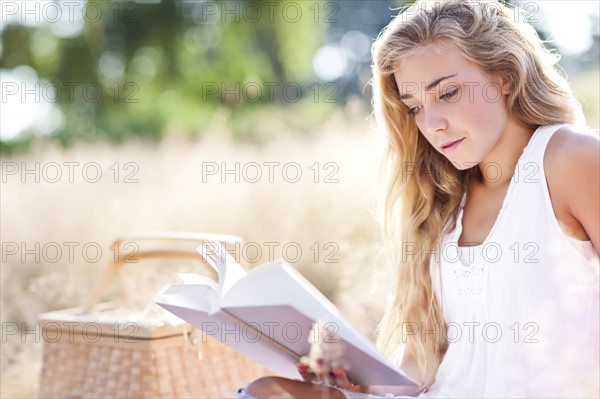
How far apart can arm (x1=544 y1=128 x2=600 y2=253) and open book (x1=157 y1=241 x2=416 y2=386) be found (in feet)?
1.86

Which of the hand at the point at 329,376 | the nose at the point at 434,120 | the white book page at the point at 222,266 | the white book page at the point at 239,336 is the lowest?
the hand at the point at 329,376

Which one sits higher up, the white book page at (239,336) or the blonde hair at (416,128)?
the blonde hair at (416,128)

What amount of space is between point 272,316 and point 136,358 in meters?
1.03

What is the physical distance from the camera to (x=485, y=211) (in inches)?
82.4

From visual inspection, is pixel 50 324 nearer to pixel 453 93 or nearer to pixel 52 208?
pixel 453 93

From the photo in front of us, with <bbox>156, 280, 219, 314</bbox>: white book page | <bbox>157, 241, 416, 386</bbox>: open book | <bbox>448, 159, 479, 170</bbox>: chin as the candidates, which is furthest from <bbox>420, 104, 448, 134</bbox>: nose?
<bbox>156, 280, 219, 314</bbox>: white book page

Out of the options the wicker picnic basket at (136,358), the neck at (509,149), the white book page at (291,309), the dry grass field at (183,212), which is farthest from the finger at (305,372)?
the dry grass field at (183,212)

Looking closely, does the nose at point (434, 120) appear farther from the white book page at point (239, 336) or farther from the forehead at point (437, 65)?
the white book page at point (239, 336)

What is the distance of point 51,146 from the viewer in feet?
20.8

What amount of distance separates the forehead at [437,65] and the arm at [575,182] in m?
0.29

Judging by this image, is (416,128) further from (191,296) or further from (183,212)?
(183,212)

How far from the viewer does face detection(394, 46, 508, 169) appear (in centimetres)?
198

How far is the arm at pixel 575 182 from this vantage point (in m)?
1.75

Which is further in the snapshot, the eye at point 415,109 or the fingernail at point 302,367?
the eye at point 415,109
